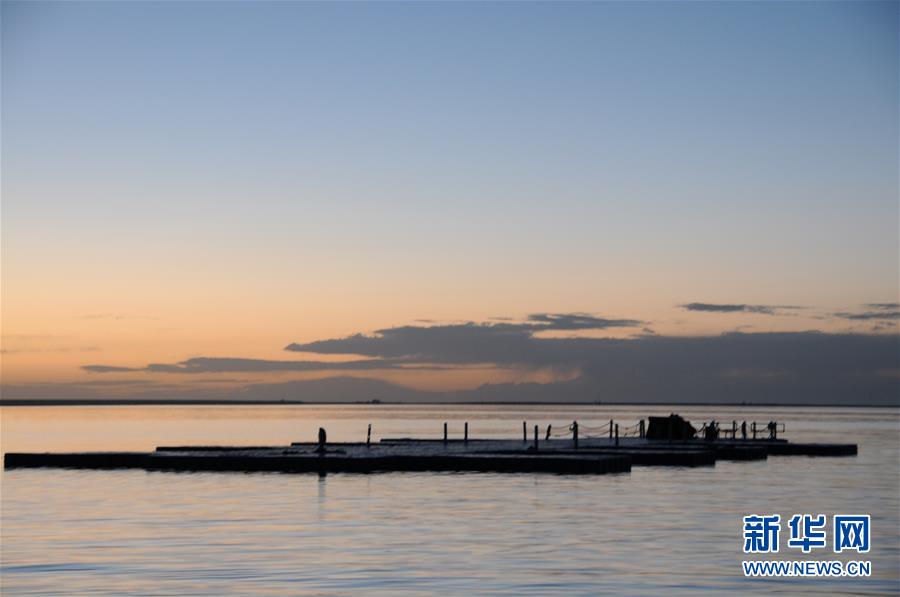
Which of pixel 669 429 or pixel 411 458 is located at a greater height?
pixel 669 429

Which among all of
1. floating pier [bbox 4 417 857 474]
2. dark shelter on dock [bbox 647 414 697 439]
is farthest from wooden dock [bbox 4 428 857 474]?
dark shelter on dock [bbox 647 414 697 439]

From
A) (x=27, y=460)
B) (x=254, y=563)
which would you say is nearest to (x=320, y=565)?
(x=254, y=563)

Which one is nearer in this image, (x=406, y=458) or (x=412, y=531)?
(x=412, y=531)

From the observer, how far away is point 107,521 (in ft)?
144

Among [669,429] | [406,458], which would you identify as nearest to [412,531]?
[406,458]

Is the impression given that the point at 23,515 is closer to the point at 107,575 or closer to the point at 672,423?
the point at 107,575

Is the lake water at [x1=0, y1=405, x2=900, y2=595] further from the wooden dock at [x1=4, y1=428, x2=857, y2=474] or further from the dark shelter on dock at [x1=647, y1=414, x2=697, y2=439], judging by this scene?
the dark shelter on dock at [x1=647, y1=414, x2=697, y2=439]

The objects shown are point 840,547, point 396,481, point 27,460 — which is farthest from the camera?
point 27,460

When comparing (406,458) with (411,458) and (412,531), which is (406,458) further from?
(412,531)

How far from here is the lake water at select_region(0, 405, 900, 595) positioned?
102ft

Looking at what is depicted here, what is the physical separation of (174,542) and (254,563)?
554cm

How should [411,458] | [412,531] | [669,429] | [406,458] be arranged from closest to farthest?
[412,531], [406,458], [411,458], [669,429]

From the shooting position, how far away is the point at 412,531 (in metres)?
40.8

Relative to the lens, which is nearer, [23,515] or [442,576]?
[442,576]
